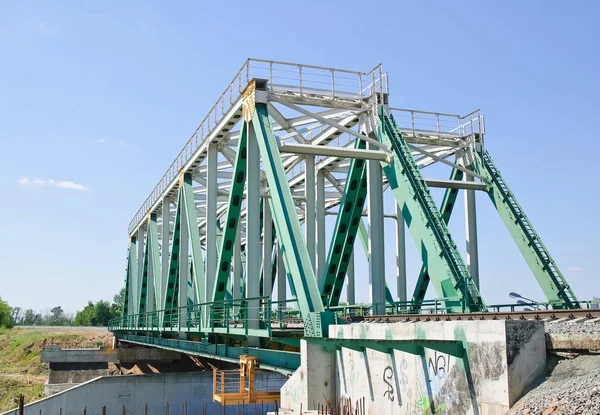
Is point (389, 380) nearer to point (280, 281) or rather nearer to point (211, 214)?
point (211, 214)

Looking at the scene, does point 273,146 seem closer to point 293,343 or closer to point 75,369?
point 293,343

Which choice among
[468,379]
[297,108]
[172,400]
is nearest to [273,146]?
[297,108]

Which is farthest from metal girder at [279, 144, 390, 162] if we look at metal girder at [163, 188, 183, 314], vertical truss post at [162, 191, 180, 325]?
metal girder at [163, 188, 183, 314]

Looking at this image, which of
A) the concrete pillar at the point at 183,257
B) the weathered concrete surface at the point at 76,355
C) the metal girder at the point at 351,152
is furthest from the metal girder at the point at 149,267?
the metal girder at the point at 351,152

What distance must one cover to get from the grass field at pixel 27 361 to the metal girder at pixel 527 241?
3934 centimetres

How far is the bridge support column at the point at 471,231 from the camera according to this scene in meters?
28.8

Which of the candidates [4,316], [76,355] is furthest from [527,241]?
[4,316]

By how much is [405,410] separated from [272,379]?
62.5ft

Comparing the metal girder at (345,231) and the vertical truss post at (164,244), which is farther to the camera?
the vertical truss post at (164,244)

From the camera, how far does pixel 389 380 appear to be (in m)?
13.3

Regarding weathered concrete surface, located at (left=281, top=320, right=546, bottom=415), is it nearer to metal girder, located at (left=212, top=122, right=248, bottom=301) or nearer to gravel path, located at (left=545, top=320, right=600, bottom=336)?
gravel path, located at (left=545, top=320, right=600, bottom=336)

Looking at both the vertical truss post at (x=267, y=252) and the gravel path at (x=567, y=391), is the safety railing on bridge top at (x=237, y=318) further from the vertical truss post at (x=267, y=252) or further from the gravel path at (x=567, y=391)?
the gravel path at (x=567, y=391)

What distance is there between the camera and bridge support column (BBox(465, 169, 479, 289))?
28.8m

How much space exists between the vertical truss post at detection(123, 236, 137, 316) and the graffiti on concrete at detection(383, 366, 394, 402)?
51069 mm
